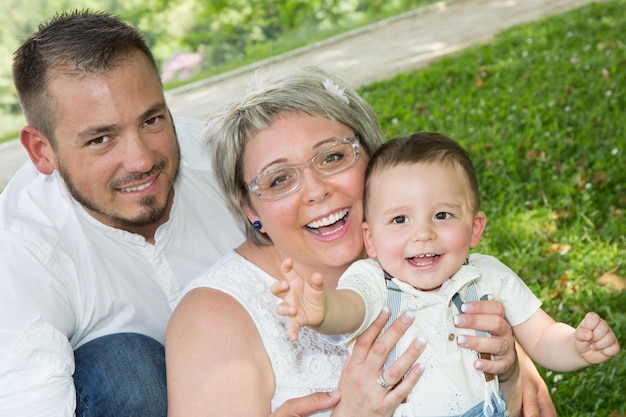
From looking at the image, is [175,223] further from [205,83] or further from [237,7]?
[237,7]

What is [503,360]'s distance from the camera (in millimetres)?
2480

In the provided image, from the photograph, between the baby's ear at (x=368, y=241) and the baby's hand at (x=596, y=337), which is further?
the baby's ear at (x=368, y=241)

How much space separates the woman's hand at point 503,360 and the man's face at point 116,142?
4.22 ft

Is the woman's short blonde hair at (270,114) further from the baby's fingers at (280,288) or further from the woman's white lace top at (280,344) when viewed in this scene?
the baby's fingers at (280,288)

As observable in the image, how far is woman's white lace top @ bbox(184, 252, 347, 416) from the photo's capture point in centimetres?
255

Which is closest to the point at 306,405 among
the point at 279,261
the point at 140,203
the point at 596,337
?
the point at 279,261

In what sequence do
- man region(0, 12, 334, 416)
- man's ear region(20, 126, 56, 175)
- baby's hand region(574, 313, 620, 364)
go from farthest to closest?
man's ear region(20, 126, 56, 175) → man region(0, 12, 334, 416) → baby's hand region(574, 313, 620, 364)

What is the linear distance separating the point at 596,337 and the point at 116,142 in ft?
5.89

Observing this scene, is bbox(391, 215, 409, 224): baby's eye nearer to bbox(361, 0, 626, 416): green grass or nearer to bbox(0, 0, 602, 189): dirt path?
bbox(361, 0, 626, 416): green grass

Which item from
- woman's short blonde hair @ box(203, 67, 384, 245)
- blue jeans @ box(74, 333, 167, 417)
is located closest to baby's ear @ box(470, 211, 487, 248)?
woman's short blonde hair @ box(203, 67, 384, 245)

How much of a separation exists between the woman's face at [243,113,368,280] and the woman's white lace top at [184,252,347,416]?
0.61 feet

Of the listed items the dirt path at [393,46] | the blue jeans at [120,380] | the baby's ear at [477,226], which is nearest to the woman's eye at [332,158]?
the baby's ear at [477,226]

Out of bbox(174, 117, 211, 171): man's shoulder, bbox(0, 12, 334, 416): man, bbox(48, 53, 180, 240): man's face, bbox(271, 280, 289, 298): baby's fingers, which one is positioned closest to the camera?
bbox(271, 280, 289, 298): baby's fingers

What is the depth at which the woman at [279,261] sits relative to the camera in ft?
7.98
